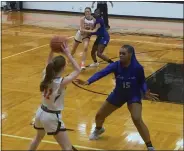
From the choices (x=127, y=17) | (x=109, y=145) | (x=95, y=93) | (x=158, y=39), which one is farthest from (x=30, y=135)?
(x=127, y=17)

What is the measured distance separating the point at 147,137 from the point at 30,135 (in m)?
1.72

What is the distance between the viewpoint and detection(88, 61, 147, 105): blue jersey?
5.06 m

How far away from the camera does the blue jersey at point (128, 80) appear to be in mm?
5059

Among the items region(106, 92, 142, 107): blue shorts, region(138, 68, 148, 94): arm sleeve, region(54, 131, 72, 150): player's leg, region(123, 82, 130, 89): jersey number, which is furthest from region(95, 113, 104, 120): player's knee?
region(54, 131, 72, 150): player's leg

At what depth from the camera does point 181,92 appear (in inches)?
316

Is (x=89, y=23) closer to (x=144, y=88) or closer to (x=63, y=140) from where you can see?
(x=144, y=88)

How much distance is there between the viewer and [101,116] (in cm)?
552

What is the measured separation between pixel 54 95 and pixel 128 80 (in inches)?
40.8

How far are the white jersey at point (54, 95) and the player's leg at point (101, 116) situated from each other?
995 millimetres

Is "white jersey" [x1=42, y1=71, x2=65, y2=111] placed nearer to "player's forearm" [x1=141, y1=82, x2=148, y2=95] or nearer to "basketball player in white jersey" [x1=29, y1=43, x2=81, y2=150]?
"basketball player in white jersey" [x1=29, y1=43, x2=81, y2=150]

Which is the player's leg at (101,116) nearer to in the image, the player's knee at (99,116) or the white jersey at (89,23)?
the player's knee at (99,116)

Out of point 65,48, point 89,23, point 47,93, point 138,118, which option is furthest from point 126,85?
point 89,23

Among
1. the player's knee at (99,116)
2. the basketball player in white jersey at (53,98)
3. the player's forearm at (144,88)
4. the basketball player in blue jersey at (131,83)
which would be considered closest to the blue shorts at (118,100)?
the basketball player in blue jersey at (131,83)

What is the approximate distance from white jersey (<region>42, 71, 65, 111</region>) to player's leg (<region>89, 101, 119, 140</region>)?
3.26 feet
